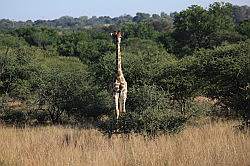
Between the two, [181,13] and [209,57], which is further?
[181,13]

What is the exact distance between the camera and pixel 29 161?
6891 millimetres

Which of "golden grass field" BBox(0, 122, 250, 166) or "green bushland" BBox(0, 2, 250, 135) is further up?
"golden grass field" BBox(0, 122, 250, 166)

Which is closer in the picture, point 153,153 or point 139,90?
point 153,153

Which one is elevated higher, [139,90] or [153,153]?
[153,153]

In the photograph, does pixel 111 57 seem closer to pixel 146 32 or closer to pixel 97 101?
pixel 97 101

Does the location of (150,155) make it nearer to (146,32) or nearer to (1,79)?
(1,79)

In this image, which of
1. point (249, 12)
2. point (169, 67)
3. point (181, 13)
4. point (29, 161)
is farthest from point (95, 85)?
Answer: point (249, 12)

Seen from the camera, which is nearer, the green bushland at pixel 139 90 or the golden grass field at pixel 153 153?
the golden grass field at pixel 153 153

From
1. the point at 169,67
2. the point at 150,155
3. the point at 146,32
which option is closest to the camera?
the point at 150,155

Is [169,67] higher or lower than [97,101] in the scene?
higher

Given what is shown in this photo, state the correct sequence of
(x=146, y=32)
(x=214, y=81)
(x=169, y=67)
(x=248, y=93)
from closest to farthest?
(x=248, y=93) → (x=214, y=81) → (x=169, y=67) → (x=146, y=32)

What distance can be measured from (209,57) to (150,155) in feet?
34.6

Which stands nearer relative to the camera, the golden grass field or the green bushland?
the golden grass field

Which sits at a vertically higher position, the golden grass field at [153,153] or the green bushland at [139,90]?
the golden grass field at [153,153]
